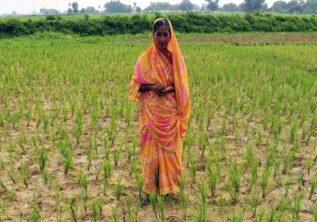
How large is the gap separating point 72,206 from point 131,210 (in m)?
0.45

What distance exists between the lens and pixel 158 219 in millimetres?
3467

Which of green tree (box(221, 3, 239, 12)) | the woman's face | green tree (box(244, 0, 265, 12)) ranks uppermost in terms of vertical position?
the woman's face

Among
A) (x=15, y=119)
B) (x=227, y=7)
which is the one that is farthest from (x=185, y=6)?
(x=15, y=119)

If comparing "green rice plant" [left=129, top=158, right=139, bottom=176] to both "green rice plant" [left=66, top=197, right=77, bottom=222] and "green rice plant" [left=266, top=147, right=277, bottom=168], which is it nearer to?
"green rice plant" [left=66, top=197, right=77, bottom=222]

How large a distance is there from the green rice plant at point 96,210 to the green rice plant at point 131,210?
205mm

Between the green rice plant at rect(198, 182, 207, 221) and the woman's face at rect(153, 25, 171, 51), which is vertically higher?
the woman's face at rect(153, 25, 171, 51)

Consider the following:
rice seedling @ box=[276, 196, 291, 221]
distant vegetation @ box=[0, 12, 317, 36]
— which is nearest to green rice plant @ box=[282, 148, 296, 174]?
rice seedling @ box=[276, 196, 291, 221]

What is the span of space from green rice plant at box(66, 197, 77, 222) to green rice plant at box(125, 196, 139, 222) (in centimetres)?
39

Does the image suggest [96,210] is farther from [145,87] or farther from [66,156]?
[66,156]

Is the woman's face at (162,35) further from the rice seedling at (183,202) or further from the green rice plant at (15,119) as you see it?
the green rice plant at (15,119)

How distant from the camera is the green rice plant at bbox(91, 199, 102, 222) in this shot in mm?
3428

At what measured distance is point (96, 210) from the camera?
349 cm

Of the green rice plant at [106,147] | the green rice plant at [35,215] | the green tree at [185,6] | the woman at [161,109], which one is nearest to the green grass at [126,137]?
the green rice plant at [106,147]

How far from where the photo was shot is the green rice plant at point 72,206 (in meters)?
3.50
